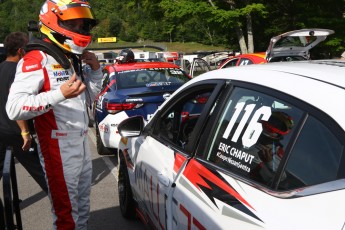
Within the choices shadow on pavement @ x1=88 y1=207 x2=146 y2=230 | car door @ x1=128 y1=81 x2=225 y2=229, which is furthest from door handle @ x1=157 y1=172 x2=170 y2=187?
shadow on pavement @ x1=88 y1=207 x2=146 y2=230

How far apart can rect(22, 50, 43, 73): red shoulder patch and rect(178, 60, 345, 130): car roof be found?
1.23 meters

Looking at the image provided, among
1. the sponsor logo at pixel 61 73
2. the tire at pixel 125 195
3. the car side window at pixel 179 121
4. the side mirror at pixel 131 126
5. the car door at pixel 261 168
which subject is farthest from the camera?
the tire at pixel 125 195

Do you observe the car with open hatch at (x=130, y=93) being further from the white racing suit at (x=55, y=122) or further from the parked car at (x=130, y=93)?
the white racing suit at (x=55, y=122)

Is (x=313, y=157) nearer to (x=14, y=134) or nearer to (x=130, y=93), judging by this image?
(x=14, y=134)

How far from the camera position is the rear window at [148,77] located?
6367 mm

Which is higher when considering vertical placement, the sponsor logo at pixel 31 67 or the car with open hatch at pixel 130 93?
the sponsor logo at pixel 31 67

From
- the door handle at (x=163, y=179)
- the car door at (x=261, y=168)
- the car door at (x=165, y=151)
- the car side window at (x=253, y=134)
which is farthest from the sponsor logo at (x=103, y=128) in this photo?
the car side window at (x=253, y=134)

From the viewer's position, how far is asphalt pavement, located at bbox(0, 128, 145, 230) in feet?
13.3

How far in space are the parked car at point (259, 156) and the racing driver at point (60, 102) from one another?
0.57 meters

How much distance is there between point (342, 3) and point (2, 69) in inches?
925

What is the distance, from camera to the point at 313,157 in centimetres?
165

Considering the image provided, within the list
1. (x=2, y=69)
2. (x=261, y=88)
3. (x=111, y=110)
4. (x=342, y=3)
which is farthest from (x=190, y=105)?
(x=342, y=3)

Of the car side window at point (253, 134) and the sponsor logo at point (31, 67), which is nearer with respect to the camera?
the car side window at point (253, 134)

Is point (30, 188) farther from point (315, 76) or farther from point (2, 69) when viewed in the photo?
point (315, 76)
